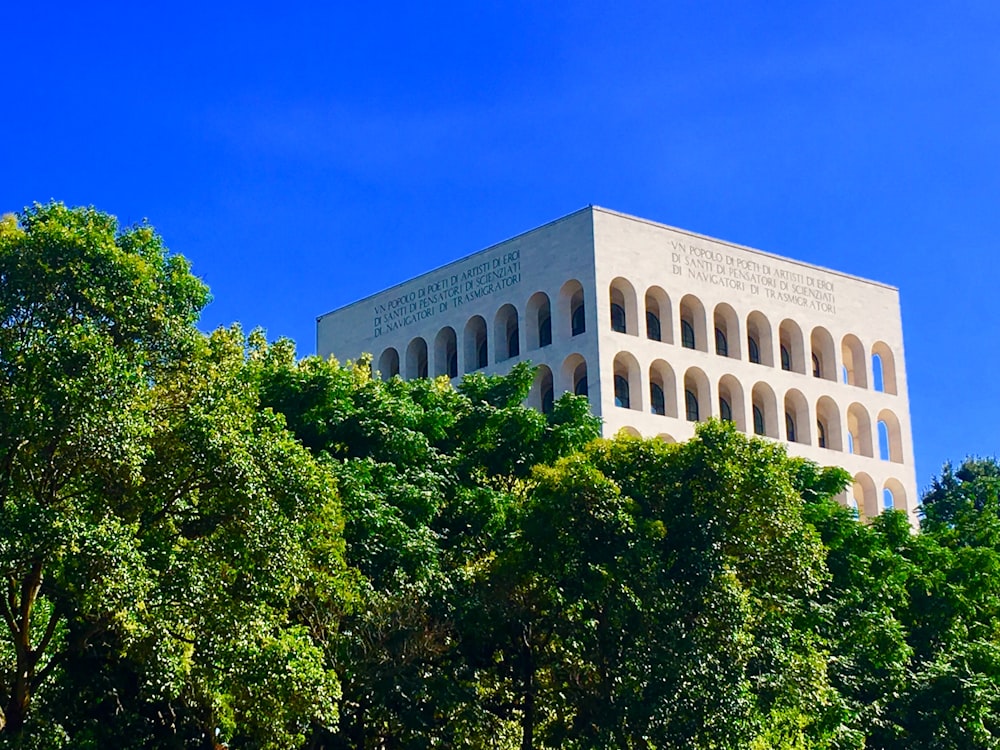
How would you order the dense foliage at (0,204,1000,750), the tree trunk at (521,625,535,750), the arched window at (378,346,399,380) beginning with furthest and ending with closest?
the arched window at (378,346,399,380) → the tree trunk at (521,625,535,750) → the dense foliage at (0,204,1000,750)

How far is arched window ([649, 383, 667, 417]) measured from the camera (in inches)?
1982

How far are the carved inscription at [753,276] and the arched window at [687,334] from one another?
5.71 ft

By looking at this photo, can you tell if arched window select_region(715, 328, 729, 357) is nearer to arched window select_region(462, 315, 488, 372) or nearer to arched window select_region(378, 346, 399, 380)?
arched window select_region(462, 315, 488, 372)

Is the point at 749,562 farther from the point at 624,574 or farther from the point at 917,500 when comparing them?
the point at 917,500

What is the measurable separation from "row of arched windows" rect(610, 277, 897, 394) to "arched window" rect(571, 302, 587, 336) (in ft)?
3.34

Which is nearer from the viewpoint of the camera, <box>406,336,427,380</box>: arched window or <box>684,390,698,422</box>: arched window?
<box>684,390,698,422</box>: arched window

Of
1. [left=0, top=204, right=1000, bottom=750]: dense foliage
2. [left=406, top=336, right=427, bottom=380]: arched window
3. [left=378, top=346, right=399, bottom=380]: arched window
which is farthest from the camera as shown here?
[left=378, top=346, right=399, bottom=380]: arched window

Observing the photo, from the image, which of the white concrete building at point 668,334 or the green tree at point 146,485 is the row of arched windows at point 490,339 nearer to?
the white concrete building at point 668,334

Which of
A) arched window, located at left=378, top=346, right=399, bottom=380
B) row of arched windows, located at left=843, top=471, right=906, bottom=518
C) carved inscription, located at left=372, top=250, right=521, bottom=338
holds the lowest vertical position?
row of arched windows, located at left=843, top=471, right=906, bottom=518

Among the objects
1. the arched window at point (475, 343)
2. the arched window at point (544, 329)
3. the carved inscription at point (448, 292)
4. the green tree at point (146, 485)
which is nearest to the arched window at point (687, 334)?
the arched window at point (544, 329)

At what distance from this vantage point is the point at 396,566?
25328 mm

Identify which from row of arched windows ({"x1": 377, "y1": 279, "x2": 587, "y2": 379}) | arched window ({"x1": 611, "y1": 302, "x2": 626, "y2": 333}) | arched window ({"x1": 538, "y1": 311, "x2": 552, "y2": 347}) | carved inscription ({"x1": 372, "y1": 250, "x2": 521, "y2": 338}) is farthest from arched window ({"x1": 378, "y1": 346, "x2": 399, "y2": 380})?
arched window ({"x1": 611, "y1": 302, "x2": 626, "y2": 333})

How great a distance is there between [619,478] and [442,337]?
95.4ft

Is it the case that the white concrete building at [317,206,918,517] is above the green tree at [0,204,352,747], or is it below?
above
